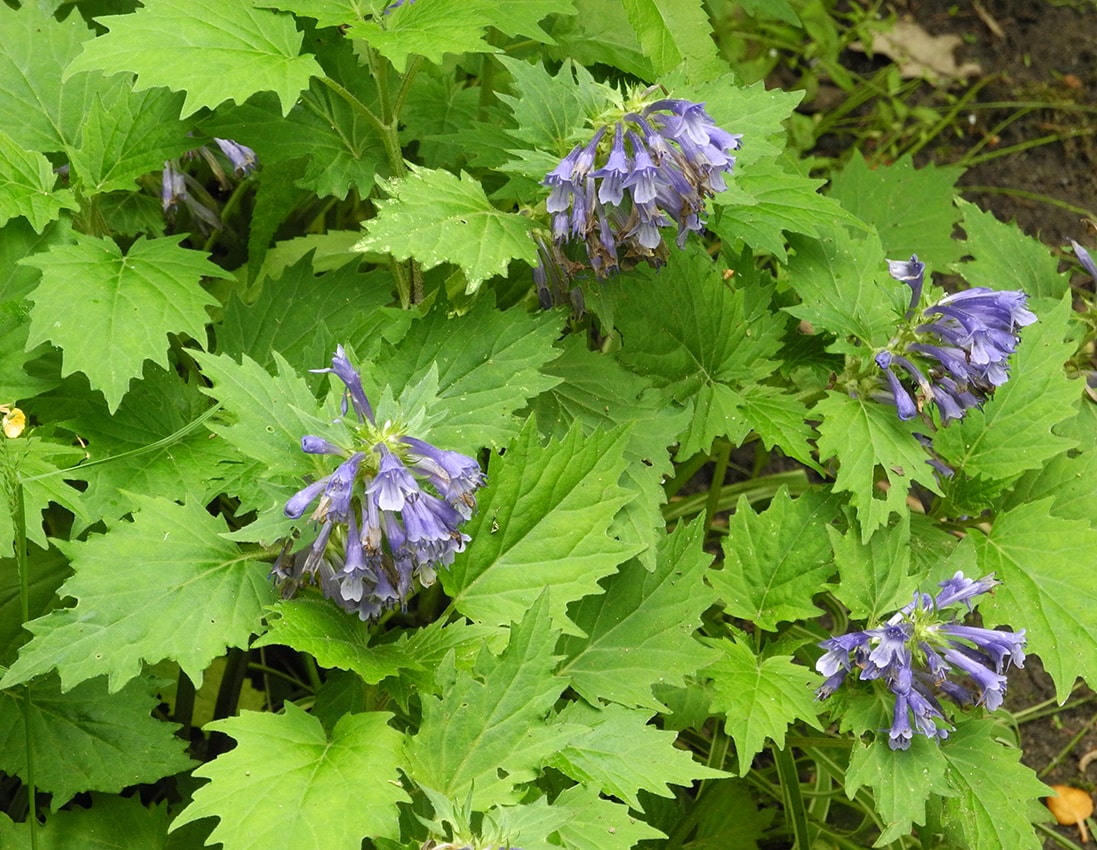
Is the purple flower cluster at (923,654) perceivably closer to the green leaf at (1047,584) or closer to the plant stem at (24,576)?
the green leaf at (1047,584)

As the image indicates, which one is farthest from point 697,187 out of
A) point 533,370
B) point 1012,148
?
point 1012,148

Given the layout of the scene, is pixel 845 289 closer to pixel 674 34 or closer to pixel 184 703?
pixel 674 34

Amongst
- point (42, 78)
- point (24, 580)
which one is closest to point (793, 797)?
point (24, 580)

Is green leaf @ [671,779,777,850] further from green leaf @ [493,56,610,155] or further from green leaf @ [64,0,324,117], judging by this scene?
green leaf @ [64,0,324,117]

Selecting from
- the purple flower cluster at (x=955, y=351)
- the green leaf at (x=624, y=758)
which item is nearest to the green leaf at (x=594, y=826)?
the green leaf at (x=624, y=758)

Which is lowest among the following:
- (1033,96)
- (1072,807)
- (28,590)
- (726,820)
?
(1072,807)

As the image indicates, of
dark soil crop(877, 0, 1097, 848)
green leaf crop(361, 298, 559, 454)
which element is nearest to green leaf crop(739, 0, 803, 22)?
green leaf crop(361, 298, 559, 454)

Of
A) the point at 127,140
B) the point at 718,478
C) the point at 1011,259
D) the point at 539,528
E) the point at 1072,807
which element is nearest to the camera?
the point at 539,528
